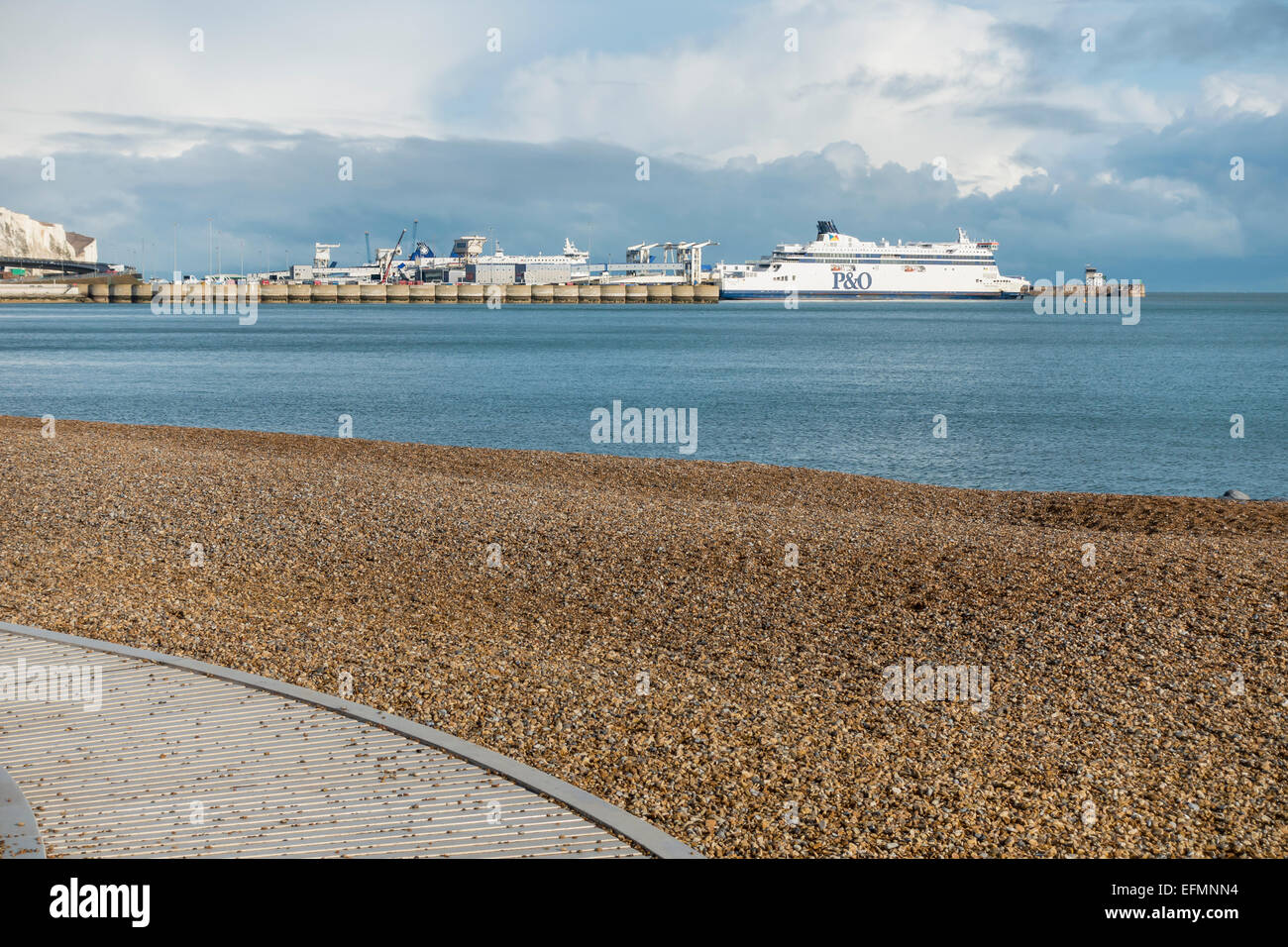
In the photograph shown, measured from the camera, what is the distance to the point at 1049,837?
17.6 feet

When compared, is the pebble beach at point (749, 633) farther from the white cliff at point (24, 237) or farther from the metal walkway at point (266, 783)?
the white cliff at point (24, 237)

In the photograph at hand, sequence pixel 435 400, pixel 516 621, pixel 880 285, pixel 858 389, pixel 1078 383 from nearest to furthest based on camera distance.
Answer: pixel 516 621, pixel 435 400, pixel 858 389, pixel 1078 383, pixel 880 285

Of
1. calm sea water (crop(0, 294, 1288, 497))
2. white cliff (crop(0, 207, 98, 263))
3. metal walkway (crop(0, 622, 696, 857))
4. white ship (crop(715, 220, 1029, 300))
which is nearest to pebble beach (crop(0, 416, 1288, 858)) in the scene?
metal walkway (crop(0, 622, 696, 857))

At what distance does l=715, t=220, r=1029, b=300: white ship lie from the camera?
502ft

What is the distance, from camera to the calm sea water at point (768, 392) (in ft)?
89.7

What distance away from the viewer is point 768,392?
144 feet

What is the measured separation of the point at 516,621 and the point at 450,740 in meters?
3.48

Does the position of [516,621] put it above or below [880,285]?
below

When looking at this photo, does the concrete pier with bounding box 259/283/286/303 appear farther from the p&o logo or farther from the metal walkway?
the metal walkway

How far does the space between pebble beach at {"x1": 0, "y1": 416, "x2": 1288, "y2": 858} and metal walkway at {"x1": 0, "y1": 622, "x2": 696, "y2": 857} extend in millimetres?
541

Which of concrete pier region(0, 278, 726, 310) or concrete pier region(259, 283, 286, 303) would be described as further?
concrete pier region(259, 283, 286, 303)

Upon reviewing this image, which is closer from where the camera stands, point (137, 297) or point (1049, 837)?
point (1049, 837)
